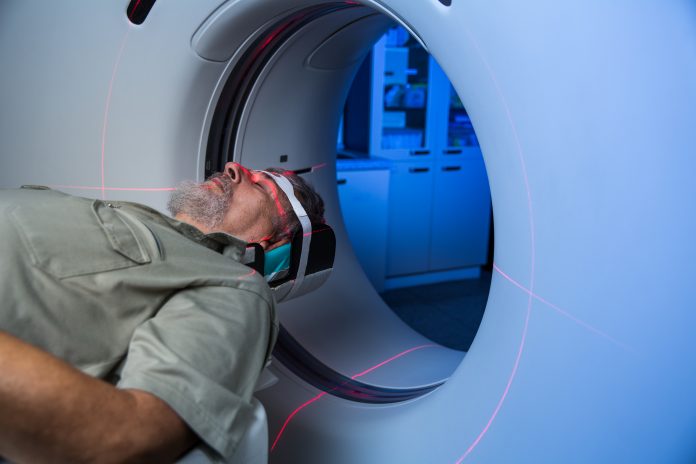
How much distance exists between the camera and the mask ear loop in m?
1.54

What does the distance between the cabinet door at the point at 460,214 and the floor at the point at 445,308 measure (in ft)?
0.50

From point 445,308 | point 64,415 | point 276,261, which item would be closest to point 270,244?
point 276,261

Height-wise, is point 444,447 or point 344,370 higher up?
point 444,447

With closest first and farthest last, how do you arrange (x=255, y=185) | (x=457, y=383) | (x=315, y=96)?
(x=457, y=383) → (x=255, y=185) → (x=315, y=96)

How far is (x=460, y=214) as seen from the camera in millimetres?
3797

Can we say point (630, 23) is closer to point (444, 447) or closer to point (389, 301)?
point (444, 447)

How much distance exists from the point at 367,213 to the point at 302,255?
183 centimetres

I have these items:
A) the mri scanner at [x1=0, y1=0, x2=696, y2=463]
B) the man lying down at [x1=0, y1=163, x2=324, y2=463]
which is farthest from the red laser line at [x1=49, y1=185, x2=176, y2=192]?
the man lying down at [x1=0, y1=163, x2=324, y2=463]

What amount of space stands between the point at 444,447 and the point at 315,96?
135 cm

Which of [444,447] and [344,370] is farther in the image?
[344,370]

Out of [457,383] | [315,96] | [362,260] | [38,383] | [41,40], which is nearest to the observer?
[38,383]

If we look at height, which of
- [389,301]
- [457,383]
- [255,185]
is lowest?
[389,301]

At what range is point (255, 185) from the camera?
61.9 inches

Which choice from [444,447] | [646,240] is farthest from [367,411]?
[646,240]
